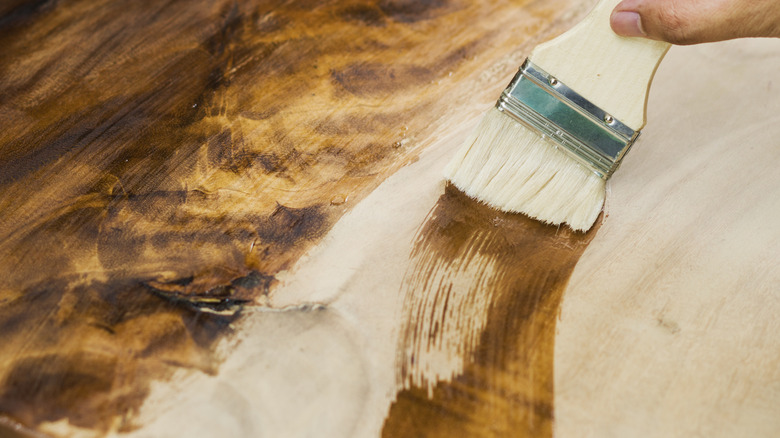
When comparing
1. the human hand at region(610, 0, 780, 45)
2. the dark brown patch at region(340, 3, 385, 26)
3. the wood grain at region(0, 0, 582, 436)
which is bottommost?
the wood grain at region(0, 0, 582, 436)

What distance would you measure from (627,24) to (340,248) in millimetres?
771

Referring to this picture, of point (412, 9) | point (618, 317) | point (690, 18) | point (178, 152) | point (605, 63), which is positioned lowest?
point (178, 152)

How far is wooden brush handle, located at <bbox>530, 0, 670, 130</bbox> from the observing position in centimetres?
119

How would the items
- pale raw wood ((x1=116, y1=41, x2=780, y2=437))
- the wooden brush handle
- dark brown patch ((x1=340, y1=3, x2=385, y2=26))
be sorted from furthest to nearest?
1. dark brown patch ((x1=340, y1=3, x2=385, y2=26))
2. the wooden brush handle
3. pale raw wood ((x1=116, y1=41, x2=780, y2=437))

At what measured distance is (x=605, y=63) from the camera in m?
1.20

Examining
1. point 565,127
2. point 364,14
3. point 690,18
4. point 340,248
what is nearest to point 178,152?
point 340,248

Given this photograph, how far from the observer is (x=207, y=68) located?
147cm

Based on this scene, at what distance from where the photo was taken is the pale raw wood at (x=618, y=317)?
1064 millimetres

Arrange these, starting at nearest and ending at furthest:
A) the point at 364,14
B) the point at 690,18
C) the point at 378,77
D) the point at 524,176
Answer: the point at 690,18, the point at 524,176, the point at 378,77, the point at 364,14

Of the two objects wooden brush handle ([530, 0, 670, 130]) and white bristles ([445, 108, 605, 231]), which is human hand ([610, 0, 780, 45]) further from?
white bristles ([445, 108, 605, 231])

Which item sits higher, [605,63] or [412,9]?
[605,63]

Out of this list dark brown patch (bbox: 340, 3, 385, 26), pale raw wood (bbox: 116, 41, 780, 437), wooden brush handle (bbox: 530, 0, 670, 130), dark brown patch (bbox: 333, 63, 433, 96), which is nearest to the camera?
pale raw wood (bbox: 116, 41, 780, 437)

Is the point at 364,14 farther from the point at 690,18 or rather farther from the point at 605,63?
the point at 690,18

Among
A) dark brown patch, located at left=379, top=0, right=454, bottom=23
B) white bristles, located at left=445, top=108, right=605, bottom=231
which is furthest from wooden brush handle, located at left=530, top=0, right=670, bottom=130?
dark brown patch, located at left=379, top=0, right=454, bottom=23
